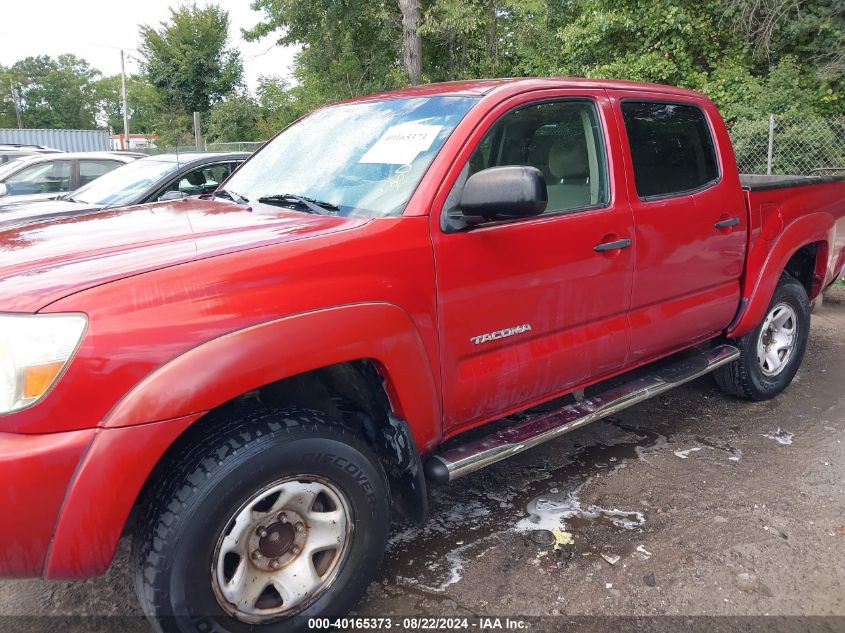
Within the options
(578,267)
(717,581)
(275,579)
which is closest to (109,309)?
(275,579)

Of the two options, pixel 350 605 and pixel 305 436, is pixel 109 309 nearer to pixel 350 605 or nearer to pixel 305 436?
pixel 305 436

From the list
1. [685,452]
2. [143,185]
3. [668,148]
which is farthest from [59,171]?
[685,452]

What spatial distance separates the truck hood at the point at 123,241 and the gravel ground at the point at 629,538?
1297 millimetres

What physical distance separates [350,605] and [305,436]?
0.68 metres

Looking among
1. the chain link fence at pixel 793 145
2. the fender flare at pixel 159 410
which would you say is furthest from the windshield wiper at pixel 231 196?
the chain link fence at pixel 793 145

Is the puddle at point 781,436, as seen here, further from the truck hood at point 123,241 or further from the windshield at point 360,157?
the truck hood at point 123,241

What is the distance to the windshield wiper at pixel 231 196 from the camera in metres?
3.06

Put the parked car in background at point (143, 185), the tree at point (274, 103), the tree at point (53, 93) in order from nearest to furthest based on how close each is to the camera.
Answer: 1. the parked car in background at point (143, 185)
2. the tree at point (274, 103)
3. the tree at point (53, 93)

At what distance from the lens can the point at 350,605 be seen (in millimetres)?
2314

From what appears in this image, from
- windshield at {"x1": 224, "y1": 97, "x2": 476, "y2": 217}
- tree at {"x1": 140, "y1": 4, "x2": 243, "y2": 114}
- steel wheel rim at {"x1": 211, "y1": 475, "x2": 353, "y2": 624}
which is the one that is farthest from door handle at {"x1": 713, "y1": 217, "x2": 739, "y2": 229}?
tree at {"x1": 140, "y1": 4, "x2": 243, "y2": 114}

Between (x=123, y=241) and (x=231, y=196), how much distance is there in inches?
39.1

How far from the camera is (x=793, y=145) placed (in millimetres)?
10992

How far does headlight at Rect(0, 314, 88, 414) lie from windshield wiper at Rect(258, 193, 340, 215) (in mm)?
1099

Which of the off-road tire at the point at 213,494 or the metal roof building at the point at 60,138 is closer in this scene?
the off-road tire at the point at 213,494
